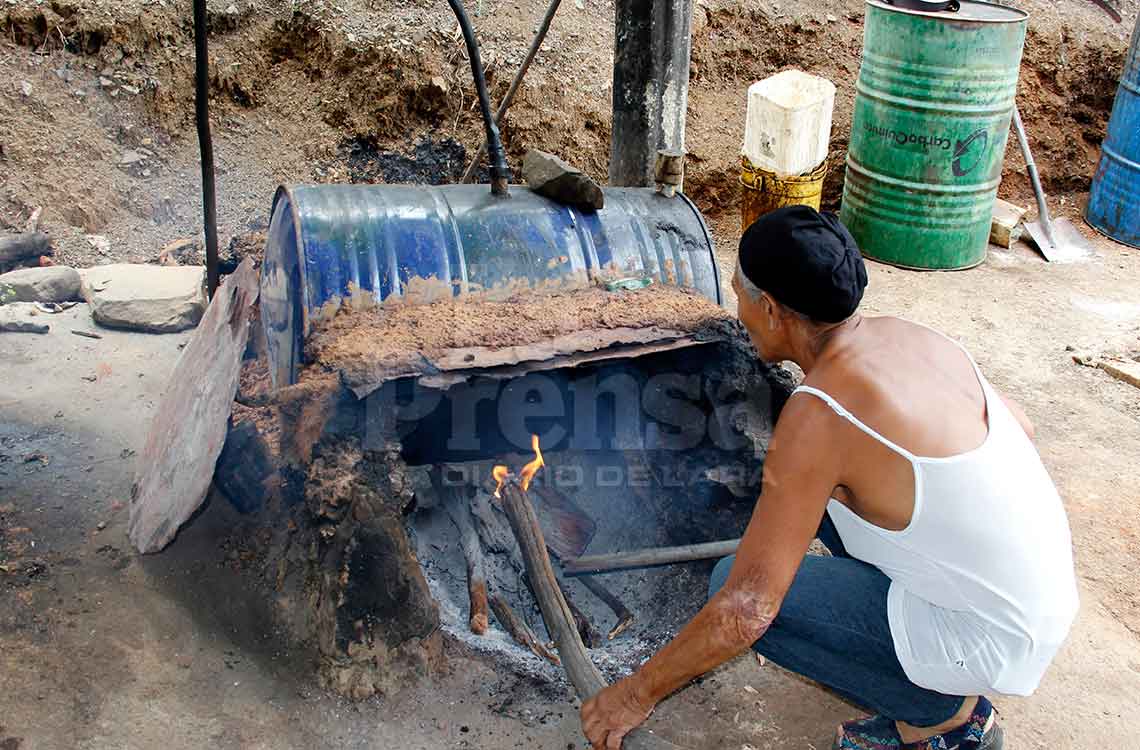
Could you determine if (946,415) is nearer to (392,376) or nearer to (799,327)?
(799,327)

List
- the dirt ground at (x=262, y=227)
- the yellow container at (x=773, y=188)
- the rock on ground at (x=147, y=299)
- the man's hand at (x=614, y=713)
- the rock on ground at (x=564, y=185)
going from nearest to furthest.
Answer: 1. the man's hand at (x=614, y=713)
2. the dirt ground at (x=262, y=227)
3. the rock on ground at (x=564, y=185)
4. the rock on ground at (x=147, y=299)
5. the yellow container at (x=773, y=188)

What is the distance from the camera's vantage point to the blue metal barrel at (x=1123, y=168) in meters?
6.71

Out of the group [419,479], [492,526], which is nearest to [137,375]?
[419,479]

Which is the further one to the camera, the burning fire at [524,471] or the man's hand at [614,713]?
the burning fire at [524,471]

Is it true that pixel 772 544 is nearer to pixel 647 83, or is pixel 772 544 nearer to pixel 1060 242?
pixel 647 83

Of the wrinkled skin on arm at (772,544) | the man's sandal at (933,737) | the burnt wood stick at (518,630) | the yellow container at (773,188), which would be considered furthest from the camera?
the yellow container at (773,188)

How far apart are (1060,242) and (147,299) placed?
240 inches

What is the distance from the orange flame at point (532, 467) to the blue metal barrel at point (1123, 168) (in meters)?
5.52

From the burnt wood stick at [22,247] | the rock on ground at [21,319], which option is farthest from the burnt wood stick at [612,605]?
the burnt wood stick at [22,247]

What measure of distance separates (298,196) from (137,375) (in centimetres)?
178

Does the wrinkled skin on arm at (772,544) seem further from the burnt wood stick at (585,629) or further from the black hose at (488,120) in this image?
the black hose at (488,120)

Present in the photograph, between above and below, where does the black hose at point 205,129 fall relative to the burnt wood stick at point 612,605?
above

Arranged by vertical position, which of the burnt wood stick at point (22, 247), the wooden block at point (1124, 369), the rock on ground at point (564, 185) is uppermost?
the rock on ground at point (564, 185)

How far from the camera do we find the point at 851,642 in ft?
8.07
